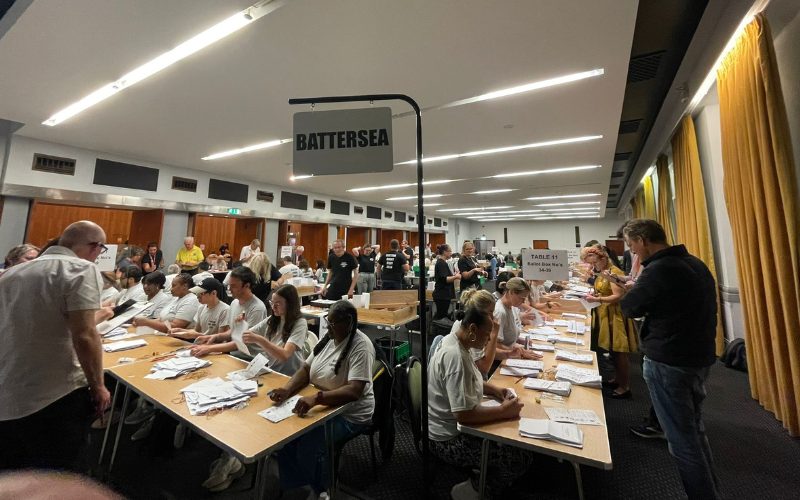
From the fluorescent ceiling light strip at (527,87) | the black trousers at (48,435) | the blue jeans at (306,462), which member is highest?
the fluorescent ceiling light strip at (527,87)

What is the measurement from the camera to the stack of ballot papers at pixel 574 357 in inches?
89.0

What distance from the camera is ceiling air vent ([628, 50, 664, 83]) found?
356 cm

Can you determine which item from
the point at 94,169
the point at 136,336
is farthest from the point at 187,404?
the point at 94,169

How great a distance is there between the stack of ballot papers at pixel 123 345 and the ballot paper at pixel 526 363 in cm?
316

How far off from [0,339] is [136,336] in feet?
5.45

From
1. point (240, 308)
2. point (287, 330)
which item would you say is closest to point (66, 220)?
point (240, 308)

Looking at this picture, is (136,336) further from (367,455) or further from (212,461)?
(367,455)

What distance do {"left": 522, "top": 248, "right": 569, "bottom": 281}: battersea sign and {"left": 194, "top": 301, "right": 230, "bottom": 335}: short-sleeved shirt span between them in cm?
328

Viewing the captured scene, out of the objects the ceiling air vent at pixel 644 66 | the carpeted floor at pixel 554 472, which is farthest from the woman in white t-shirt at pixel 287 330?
the ceiling air vent at pixel 644 66

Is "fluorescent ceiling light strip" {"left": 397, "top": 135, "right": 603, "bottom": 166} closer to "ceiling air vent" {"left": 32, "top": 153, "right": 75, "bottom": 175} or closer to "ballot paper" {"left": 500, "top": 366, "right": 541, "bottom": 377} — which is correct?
"ballot paper" {"left": 500, "top": 366, "right": 541, "bottom": 377}

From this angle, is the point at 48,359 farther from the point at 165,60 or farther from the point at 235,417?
the point at 165,60

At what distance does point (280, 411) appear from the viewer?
1596 mm

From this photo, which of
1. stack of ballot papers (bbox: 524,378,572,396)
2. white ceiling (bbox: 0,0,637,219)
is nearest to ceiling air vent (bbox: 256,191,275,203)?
white ceiling (bbox: 0,0,637,219)

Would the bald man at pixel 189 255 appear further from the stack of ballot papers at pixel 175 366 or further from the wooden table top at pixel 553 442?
the wooden table top at pixel 553 442
